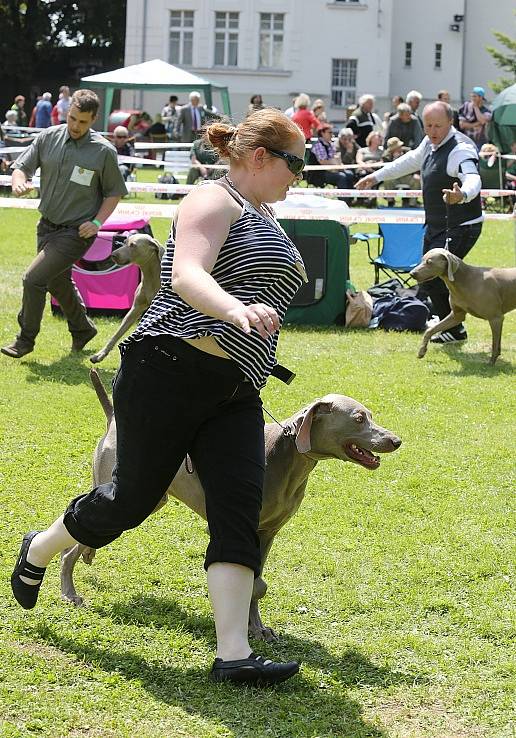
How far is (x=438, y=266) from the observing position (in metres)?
9.22

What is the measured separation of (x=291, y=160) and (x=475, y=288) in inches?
240

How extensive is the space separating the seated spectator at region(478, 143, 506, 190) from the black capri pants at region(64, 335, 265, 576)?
18668mm

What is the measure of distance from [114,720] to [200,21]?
133ft

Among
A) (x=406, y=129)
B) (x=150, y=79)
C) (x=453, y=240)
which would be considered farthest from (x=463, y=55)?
(x=453, y=240)

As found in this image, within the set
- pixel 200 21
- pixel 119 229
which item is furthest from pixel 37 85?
pixel 119 229

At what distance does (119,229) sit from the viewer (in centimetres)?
1069

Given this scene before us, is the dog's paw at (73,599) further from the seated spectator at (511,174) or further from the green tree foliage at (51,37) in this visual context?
the green tree foliage at (51,37)

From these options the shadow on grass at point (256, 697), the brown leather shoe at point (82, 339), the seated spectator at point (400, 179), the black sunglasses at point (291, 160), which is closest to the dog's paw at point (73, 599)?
the shadow on grass at point (256, 697)

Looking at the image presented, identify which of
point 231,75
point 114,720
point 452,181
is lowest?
point 114,720

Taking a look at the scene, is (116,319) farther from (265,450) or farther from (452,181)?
(265,450)

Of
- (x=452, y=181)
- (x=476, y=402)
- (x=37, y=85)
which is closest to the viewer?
(x=476, y=402)

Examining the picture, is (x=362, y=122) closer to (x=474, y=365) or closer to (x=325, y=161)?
(x=325, y=161)

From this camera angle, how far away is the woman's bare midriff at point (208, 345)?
11.2 feet

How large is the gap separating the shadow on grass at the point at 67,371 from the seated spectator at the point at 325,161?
12498 millimetres
